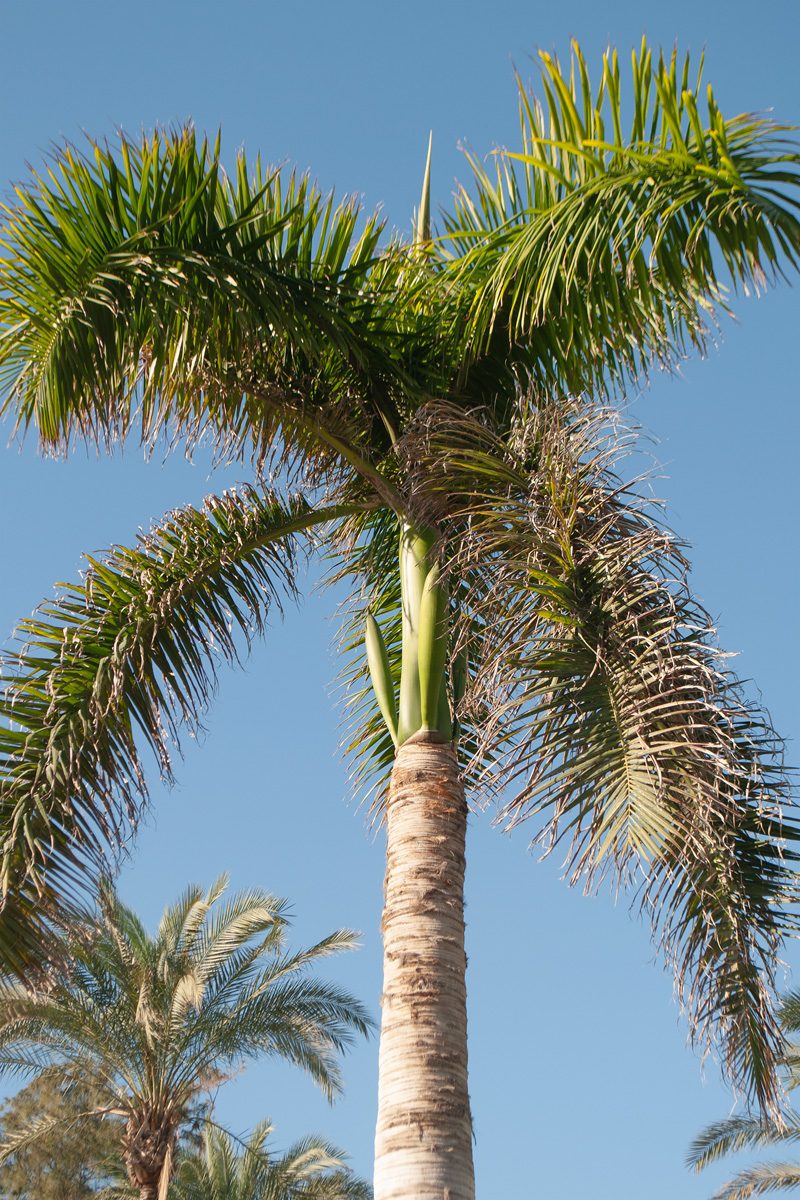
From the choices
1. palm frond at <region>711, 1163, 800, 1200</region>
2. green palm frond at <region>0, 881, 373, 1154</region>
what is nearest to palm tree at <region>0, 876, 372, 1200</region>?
green palm frond at <region>0, 881, 373, 1154</region>

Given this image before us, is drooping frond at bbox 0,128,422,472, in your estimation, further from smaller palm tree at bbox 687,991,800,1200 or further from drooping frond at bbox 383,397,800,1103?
smaller palm tree at bbox 687,991,800,1200

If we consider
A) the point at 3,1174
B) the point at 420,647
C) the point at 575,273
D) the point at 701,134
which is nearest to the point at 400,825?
the point at 420,647

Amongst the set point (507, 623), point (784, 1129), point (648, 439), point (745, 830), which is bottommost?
point (784, 1129)

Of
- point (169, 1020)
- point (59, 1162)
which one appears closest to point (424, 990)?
point (169, 1020)

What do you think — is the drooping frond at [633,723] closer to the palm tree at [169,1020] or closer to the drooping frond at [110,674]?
the drooping frond at [110,674]

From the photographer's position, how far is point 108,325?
221 inches

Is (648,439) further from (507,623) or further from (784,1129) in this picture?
(784,1129)

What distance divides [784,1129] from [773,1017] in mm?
446

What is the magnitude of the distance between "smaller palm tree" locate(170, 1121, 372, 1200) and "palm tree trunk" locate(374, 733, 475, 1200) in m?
16.6

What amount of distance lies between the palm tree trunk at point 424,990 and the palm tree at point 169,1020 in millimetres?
11136

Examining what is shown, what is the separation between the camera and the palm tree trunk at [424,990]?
448 cm

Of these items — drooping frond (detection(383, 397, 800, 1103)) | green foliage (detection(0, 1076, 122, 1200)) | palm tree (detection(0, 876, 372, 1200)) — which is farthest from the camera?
green foliage (detection(0, 1076, 122, 1200))

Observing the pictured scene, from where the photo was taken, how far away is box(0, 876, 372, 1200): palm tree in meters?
15.7

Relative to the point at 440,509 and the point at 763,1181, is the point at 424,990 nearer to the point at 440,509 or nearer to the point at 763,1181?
the point at 440,509
